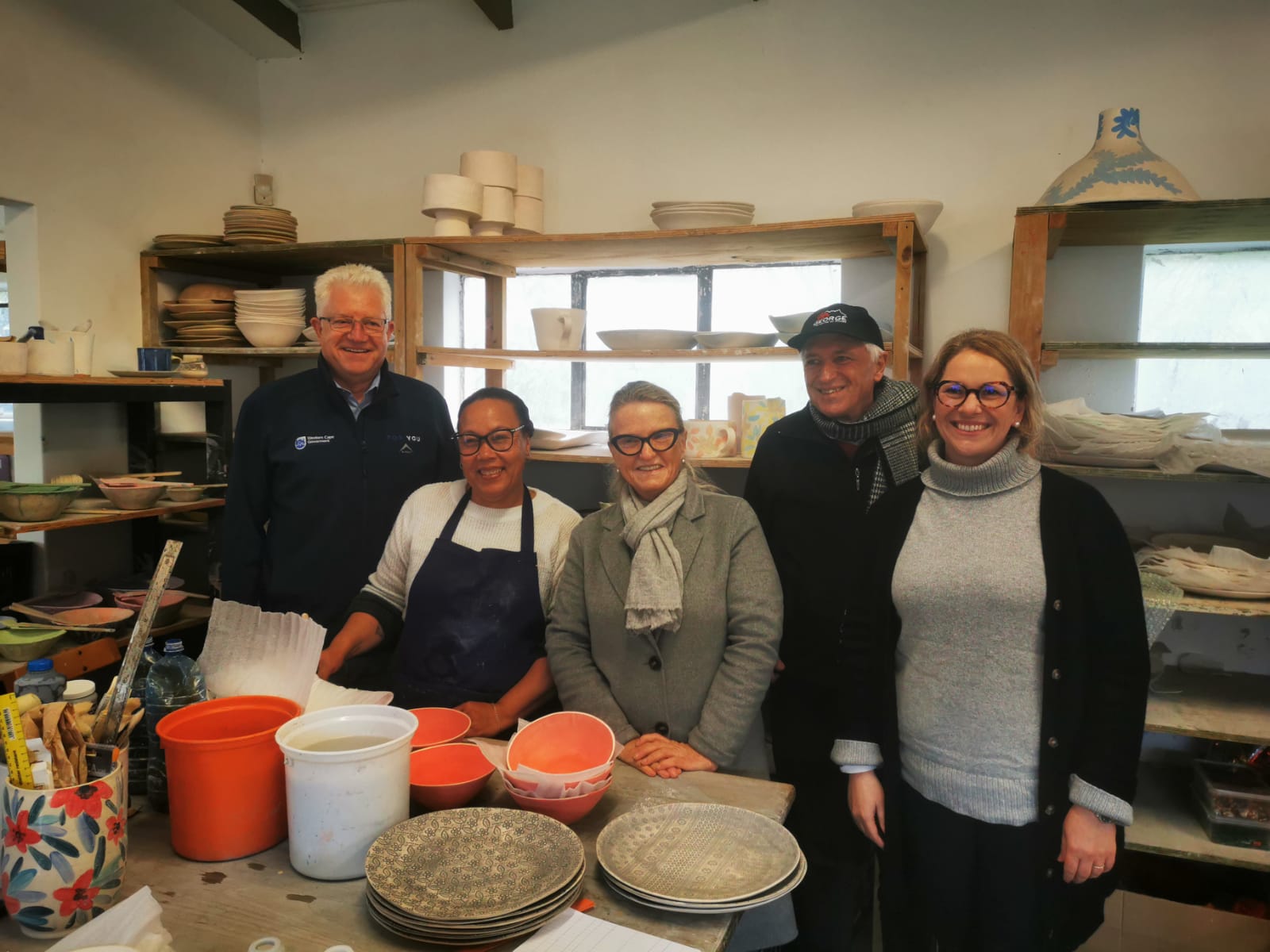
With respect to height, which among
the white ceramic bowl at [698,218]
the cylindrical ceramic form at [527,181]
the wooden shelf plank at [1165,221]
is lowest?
the wooden shelf plank at [1165,221]

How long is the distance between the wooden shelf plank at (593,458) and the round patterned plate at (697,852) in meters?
1.62

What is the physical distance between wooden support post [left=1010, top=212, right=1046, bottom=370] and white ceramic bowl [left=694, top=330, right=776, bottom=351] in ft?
2.59

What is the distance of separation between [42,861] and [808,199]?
304 centimetres

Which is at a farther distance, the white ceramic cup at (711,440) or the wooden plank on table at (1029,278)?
the white ceramic cup at (711,440)

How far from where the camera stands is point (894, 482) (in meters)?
2.12

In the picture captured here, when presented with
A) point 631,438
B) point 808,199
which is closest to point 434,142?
point 808,199

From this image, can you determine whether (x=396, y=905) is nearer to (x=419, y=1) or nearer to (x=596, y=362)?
(x=596, y=362)

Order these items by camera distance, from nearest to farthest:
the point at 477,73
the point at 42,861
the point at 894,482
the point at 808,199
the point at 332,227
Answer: the point at 42,861, the point at 894,482, the point at 808,199, the point at 477,73, the point at 332,227

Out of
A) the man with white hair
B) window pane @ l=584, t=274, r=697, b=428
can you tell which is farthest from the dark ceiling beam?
the man with white hair

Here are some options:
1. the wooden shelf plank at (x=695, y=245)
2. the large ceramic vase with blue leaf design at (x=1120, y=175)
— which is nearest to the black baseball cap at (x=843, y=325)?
the wooden shelf plank at (x=695, y=245)

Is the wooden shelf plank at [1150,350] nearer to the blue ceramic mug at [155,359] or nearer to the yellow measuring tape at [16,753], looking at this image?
the yellow measuring tape at [16,753]

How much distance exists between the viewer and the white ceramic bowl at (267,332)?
353cm

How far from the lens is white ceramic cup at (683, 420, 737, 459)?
2.95m

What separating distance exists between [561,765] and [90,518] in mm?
2117
